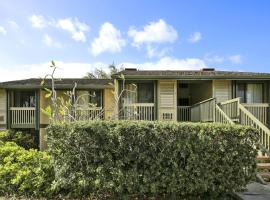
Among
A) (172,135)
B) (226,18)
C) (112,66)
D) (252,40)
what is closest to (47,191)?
(172,135)

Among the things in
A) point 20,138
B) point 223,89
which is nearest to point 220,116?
point 223,89

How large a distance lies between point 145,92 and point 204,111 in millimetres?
4436

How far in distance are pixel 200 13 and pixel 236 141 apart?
8981 mm

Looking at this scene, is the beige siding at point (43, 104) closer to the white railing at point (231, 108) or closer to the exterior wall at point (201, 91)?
the exterior wall at point (201, 91)

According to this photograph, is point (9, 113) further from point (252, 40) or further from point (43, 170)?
point (252, 40)

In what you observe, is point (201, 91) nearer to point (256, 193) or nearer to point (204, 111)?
point (204, 111)

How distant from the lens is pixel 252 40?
58.9ft

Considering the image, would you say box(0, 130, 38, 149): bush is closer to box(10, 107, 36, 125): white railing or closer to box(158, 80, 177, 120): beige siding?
box(10, 107, 36, 125): white railing

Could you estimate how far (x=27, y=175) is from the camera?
28.8 ft

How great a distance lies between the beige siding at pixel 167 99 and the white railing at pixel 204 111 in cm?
119

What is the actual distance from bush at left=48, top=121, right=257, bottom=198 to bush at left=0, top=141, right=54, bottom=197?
2.94 ft

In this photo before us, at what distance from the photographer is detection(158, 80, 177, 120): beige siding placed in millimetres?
18719

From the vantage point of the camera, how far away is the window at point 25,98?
907 inches

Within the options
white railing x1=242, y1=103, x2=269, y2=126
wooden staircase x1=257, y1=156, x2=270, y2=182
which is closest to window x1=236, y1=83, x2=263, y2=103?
white railing x1=242, y1=103, x2=269, y2=126
